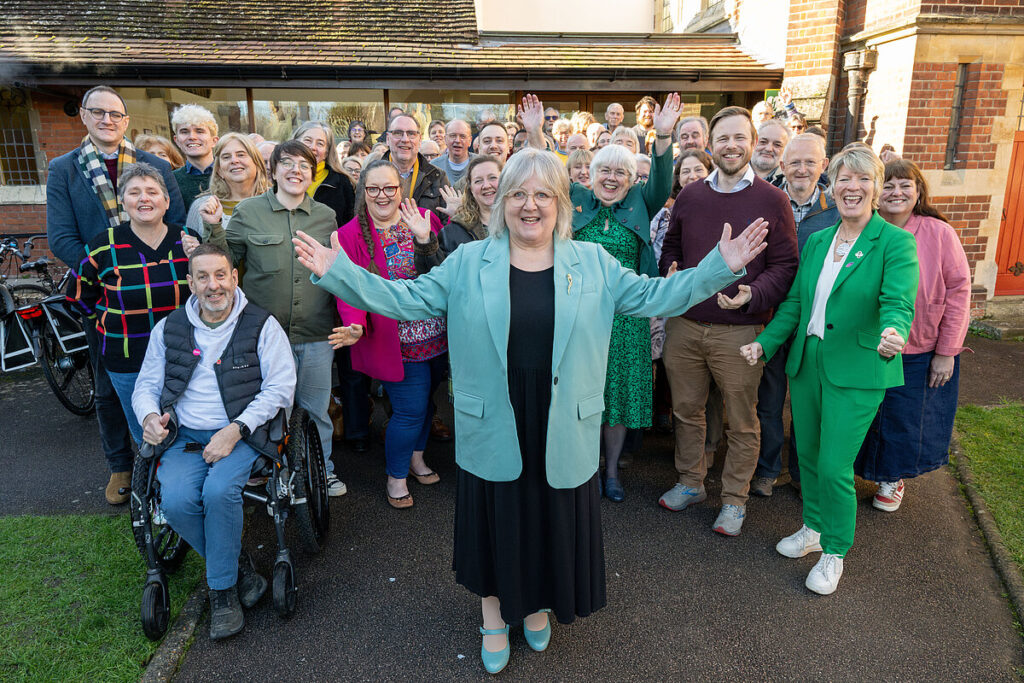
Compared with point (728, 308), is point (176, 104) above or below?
above

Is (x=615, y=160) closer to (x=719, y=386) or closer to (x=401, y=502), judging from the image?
(x=719, y=386)

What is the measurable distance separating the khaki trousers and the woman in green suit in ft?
1.02

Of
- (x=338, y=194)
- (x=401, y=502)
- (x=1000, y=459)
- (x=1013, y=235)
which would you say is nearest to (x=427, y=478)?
(x=401, y=502)

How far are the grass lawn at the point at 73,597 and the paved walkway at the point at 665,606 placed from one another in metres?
0.28

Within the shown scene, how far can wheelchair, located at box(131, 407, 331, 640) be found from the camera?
3.03m

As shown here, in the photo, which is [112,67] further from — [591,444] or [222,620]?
[591,444]

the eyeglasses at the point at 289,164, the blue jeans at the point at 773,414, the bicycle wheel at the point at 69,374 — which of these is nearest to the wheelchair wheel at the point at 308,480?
the eyeglasses at the point at 289,164

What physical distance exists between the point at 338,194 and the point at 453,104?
7390mm

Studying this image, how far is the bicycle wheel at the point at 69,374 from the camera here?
227 inches

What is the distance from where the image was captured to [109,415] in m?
4.26

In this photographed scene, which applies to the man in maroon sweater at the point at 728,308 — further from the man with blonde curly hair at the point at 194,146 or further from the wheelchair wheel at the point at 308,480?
the man with blonde curly hair at the point at 194,146

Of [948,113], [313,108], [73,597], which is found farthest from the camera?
[313,108]

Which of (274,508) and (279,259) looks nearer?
(274,508)

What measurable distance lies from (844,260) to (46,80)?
1184cm
